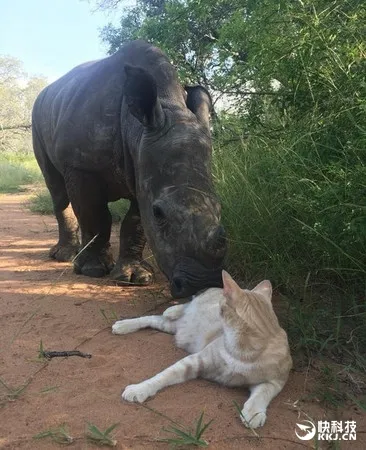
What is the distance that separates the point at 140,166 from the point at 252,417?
2.09 meters

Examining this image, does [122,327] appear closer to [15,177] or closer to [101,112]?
[101,112]

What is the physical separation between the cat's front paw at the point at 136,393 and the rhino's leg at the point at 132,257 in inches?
76.9

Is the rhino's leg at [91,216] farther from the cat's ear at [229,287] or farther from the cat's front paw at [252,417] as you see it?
the cat's front paw at [252,417]

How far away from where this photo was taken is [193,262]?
3037 millimetres

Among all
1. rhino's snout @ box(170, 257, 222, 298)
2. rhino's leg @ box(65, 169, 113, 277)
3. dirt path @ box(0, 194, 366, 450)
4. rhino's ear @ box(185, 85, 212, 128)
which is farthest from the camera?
rhino's leg @ box(65, 169, 113, 277)

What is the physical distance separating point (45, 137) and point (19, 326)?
2888mm

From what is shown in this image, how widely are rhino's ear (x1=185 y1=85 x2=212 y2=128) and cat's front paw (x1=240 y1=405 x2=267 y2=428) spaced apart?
239 centimetres

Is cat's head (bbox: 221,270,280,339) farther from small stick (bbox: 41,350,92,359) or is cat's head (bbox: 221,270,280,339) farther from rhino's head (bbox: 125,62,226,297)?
small stick (bbox: 41,350,92,359)

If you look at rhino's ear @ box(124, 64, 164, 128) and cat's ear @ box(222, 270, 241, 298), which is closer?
cat's ear @ box(222, 270, 241, 298)

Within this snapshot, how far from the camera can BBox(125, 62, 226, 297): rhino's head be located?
3027 millimetres

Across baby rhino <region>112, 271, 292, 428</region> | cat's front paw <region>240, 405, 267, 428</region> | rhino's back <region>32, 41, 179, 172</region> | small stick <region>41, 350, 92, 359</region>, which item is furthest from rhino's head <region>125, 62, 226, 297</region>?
cat's front paw <region>240, 405, 267, 428</region>

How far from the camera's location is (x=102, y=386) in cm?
243

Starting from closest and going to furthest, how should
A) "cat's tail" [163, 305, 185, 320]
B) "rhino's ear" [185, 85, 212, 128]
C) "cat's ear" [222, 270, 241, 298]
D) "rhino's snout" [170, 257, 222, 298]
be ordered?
"cat's ear" [222, 270, 241, 298], "rhino's snout" [170, 257, 222, 298], "cat's tail" [163, 305, 185, 320], "rhino's ear" [185, 85, 212, 128]

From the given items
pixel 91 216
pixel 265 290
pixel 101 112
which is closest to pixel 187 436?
pixel 265 290
